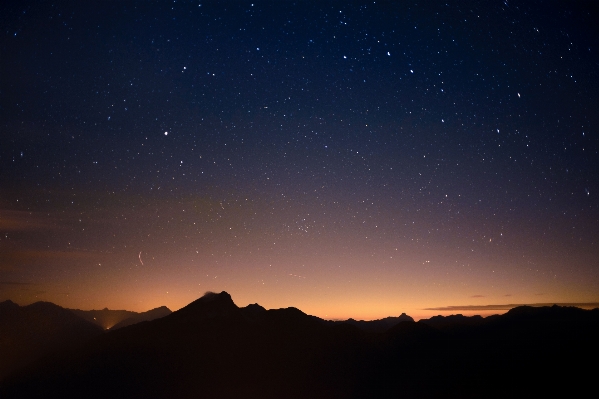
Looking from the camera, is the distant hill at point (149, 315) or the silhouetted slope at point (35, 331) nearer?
the silhouetted slope at point (35, 331)

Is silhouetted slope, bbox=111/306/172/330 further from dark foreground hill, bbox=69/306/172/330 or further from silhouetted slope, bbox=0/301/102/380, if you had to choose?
silhouetted slope, bbox=0/301/102/380

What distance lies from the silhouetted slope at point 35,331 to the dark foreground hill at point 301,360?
136ft

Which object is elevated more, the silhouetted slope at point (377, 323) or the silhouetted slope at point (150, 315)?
the silhouetted slope at point (150, 315)

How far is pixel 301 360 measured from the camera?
68.3m

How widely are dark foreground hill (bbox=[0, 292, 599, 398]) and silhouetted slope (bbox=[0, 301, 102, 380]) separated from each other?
136 feet

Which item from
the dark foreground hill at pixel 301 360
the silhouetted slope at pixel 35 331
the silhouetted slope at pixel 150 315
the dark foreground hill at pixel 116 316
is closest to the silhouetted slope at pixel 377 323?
the dark foreground hill at pixel 301 360

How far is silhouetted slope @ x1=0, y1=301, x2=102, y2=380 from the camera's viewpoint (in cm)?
10012

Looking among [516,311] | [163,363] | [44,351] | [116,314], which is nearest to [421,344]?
[516,311]

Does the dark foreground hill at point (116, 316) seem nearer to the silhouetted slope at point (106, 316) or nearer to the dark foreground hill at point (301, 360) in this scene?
the silhouetted slope at point (106, 316)

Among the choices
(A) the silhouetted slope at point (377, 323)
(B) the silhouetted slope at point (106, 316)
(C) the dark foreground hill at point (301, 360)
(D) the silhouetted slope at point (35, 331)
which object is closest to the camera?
(C) the dark foreground hill at point (301, 360)

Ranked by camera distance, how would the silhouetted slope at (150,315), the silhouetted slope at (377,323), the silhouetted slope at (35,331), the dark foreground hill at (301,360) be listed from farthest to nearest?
the silhouetted slope at (150,315) → the silhouetted slope at (377,323) → the silhouetted slope at (35,331) → the dark foreground hill at (301,360)

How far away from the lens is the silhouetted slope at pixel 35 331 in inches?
3942

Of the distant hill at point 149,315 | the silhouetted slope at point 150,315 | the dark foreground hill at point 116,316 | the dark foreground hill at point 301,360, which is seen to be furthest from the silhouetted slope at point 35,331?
the dark foreground hill at point 116,316

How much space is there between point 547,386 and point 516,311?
40647mm
